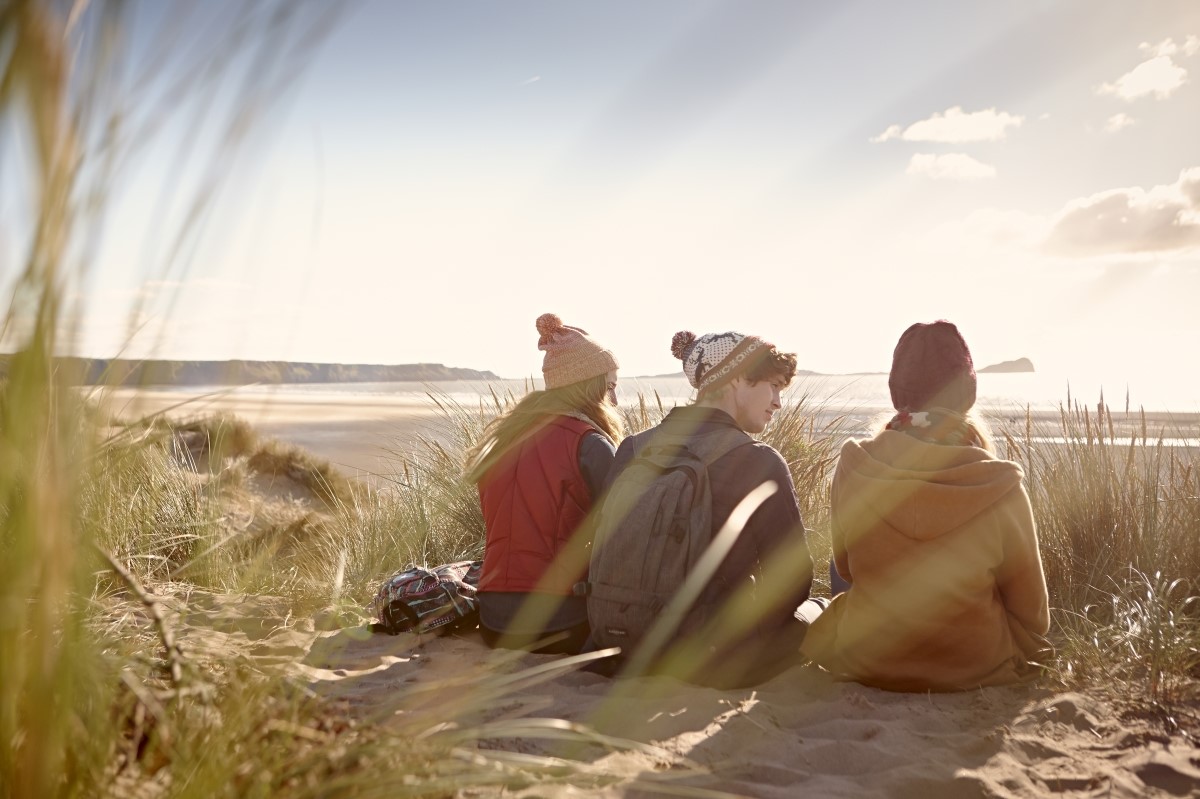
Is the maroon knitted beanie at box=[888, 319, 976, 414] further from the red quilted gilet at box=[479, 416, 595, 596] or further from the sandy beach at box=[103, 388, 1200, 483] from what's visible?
the red quilted gilet at box=[479, 416, 595, 596]

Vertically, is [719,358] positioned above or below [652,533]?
above

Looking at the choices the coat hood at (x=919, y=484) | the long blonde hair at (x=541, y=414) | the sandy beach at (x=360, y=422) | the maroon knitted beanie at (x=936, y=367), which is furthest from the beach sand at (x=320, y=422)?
the maroon knitted beanie at (x=936, y=367)

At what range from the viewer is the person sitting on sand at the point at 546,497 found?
12.9 feet

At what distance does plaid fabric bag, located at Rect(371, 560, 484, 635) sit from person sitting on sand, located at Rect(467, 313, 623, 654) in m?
0.24

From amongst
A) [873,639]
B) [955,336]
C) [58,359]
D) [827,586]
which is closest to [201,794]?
[58,359]

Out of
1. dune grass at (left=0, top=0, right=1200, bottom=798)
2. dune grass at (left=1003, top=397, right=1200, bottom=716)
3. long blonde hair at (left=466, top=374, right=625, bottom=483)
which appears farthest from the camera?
long blonde hair at (left=466, top=374, right=625, bottom=483)

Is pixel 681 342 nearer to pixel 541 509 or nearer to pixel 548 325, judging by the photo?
pixel 548 325

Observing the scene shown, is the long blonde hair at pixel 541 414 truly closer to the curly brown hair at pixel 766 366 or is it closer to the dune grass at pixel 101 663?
the curly brown hair at pixel 766 366

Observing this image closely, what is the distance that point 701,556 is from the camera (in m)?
3.36

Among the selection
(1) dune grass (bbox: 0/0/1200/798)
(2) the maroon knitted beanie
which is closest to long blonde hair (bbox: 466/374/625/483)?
(2) the maroon knitted beanie

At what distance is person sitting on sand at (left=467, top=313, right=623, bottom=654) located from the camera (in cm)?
395

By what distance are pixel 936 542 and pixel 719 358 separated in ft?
3.70

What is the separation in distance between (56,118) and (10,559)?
2.45 feet

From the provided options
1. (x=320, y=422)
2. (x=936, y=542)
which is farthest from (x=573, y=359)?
(x=320, y=422)
